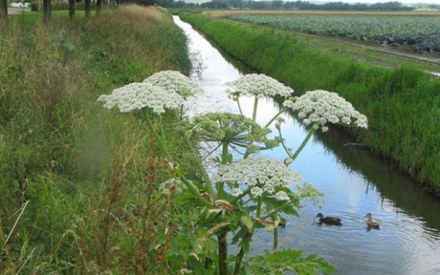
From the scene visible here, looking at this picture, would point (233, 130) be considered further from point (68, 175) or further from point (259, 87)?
point (68, 175)

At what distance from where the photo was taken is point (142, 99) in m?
4.26

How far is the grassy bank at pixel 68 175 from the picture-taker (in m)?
3.60

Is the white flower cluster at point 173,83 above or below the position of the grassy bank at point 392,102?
above

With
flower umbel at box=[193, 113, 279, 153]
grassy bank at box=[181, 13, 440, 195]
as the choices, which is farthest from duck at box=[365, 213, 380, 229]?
flower umbel at box=[193, 113, 279, 153]

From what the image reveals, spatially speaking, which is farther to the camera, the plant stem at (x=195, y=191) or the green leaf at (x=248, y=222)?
the plant stem at (x=195, y=191)

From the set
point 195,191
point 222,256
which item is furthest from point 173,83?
point 222,256

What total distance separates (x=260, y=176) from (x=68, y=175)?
3662 mm

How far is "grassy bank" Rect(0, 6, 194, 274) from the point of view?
142 inches

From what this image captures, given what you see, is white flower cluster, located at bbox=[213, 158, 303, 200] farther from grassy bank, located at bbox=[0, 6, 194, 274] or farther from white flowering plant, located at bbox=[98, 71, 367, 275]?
grassy bank, located at bbox=[0, 6, 194, 274]

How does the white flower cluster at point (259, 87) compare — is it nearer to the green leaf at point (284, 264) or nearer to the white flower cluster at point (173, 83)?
the white flower cluster at point (173, 83)

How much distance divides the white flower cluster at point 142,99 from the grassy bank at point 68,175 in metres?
0.34

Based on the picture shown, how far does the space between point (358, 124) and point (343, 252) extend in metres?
4.38

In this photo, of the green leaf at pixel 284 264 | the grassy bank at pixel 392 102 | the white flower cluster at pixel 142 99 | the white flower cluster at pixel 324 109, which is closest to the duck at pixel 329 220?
the grassy bank at pixel 392 102

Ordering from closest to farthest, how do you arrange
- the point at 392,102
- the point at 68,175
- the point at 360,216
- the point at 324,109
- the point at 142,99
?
the point at 142,99 → the point at 324,109 → the point at 68,175 → the point at 360,216 → the point at 392,102
